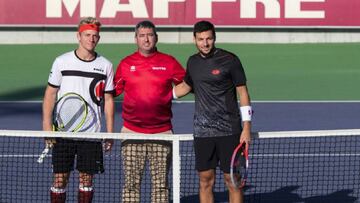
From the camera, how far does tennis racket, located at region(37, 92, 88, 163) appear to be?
966 cm

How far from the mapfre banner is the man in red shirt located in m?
15.1

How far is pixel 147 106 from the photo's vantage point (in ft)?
32.2

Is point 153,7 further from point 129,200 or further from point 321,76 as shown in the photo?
point 129,200

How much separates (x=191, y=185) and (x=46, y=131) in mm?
3086

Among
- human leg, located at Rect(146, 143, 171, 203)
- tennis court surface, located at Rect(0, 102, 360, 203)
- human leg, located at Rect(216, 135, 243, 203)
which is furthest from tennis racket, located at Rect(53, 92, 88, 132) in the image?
human leg, located at Rect(216, 135, 243, 203)

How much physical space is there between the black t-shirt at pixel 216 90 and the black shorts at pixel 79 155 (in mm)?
983

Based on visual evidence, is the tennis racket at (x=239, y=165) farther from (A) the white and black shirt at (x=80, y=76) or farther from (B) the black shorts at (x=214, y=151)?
(A) the white and black shirt at (x=80, y=76)

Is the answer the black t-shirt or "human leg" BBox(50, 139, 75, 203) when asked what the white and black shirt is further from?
the black t-shirt

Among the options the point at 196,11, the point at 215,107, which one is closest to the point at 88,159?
the point at 215,107

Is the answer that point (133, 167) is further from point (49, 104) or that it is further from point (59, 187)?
A: point (49, 104)

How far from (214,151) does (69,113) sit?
4.68ft

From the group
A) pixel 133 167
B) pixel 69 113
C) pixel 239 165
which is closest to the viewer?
pixel 239 165

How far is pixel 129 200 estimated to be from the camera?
9.91 metres

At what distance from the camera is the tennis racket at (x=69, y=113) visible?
9.66 m
